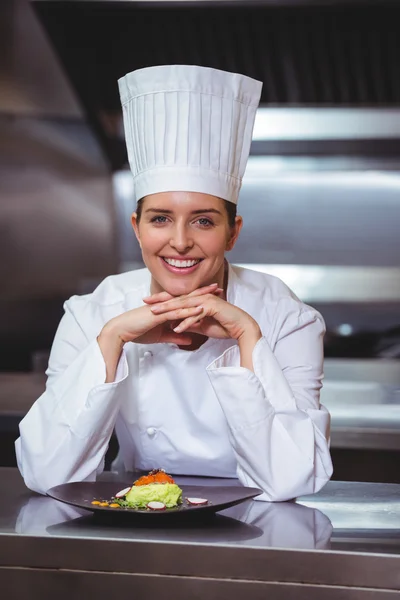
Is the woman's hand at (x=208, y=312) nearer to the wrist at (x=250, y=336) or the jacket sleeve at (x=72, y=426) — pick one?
the wrist at (x=250, y=336)

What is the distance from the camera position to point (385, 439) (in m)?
3.00

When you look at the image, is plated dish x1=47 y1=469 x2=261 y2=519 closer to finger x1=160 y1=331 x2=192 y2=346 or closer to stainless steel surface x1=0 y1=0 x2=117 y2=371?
finger x1=160 y1=331 x2=192 y2=346

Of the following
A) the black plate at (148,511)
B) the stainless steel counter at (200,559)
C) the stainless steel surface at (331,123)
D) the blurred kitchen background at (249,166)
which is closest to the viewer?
the stainless steel counter at (200,559)

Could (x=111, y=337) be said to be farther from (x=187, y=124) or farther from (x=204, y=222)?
(x=187, y=124)

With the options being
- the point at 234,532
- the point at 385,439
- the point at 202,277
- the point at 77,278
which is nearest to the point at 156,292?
the point at 202,277

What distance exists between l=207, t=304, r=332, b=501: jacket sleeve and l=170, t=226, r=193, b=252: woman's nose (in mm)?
235

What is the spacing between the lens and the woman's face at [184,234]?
5.55ft

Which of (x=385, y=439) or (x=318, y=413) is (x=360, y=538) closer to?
(x=318, y=413)

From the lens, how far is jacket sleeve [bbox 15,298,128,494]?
64.8 inches

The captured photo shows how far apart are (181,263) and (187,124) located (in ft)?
0.94

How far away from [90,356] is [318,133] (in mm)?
2276

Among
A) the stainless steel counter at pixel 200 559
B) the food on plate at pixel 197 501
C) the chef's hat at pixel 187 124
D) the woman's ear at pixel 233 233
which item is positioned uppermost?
the chef's hat at pixel 187 124

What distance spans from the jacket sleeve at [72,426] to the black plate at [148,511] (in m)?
0.13

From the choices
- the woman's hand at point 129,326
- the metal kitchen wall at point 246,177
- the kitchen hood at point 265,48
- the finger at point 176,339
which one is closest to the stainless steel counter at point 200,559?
the woman's hand at point 129,326
